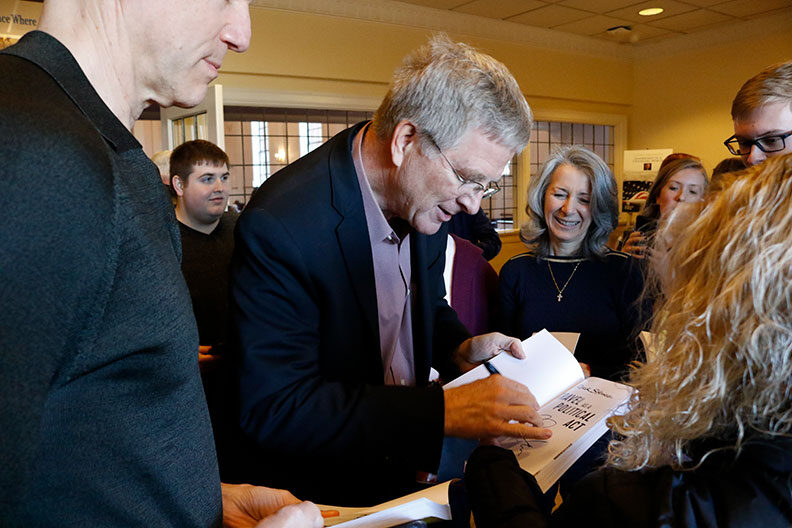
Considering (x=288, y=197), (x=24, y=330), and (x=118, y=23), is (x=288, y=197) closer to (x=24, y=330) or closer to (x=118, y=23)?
(x=118, y=23)

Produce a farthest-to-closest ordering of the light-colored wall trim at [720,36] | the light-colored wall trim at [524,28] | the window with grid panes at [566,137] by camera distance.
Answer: the window with grid panes at [566,137] < the light-colored wall trim at [720,36] < the light-colored wall trim at [524,28]

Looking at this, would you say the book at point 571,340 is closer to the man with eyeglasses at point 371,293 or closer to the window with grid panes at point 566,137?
the man with eyeglasses at point 371,293

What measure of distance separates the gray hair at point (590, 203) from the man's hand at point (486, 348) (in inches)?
41.9

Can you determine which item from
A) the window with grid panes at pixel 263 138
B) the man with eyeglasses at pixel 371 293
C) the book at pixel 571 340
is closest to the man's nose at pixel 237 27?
the man with eyeglasses at pixel 371 293

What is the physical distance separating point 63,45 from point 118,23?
0.07m

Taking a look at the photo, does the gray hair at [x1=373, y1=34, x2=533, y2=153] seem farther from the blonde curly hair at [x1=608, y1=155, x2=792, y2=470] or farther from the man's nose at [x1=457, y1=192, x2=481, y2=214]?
the blonde curly hair at [x1=608, y1=155, x2=792, y2=470]

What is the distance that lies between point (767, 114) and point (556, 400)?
106 cm

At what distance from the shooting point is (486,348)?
148 centimetres

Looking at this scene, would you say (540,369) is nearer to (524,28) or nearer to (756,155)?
(756,155)

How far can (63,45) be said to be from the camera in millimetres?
620

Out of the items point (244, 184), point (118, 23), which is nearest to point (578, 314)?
point (118, 23)

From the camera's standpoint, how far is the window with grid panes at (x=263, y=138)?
18.6 ft

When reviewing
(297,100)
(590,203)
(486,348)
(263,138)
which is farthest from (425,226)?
(263,138)

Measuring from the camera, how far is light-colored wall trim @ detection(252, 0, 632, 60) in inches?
214
